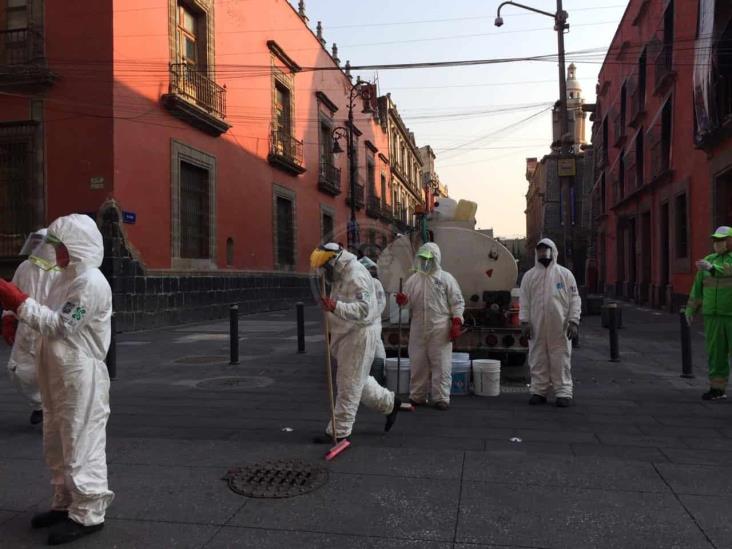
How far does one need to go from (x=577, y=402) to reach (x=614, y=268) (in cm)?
2526

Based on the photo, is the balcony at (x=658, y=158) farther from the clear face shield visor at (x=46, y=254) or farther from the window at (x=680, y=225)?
the clear face shield visor at (x=46, y=254)

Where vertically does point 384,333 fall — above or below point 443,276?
below

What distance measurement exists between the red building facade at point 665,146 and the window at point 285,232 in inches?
513

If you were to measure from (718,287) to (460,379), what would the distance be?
290 centimetres

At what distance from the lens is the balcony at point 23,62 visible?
12578 millimetres

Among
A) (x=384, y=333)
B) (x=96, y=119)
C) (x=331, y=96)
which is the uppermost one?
(x=331, y=96)

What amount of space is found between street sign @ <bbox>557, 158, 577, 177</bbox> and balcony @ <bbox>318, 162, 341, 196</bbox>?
1216cm

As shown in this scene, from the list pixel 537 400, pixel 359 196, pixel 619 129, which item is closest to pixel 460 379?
pixel 537 400

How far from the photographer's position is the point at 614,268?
29453mm

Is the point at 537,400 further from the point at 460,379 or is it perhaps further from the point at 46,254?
the point at 46,254

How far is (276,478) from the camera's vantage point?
13.0 feet

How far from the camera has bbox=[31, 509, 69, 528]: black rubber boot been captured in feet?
10.5

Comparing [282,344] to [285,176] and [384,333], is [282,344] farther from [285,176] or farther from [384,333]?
[285,176]

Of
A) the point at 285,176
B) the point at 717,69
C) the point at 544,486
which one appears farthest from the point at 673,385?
the point at 285,176
